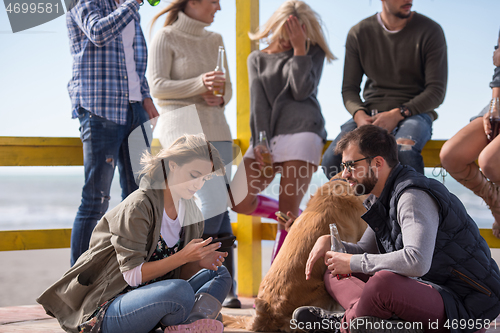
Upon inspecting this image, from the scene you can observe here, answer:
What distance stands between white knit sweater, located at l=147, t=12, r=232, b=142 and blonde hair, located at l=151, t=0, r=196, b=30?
0.23ft

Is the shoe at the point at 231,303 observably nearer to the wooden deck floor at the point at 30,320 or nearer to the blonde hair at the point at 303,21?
the wooden deck floor at the point at 30,320

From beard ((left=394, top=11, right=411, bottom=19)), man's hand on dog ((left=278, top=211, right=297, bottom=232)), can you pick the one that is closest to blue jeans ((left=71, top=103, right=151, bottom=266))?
man's hand on dog ((left=278, top=211, right=297, bottom=232))

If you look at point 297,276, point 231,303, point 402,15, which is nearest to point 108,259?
point 297,276

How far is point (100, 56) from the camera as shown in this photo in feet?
7.59

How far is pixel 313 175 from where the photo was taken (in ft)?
9.00

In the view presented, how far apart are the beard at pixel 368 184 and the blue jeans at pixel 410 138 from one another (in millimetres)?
713

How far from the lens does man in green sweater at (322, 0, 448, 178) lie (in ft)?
8.07

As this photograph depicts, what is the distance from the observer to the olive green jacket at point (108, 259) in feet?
5.21

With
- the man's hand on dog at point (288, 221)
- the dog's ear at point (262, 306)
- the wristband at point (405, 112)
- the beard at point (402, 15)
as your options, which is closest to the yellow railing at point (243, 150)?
the wristband at point (405, 112)

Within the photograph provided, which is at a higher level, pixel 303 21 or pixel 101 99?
pixel 303 21

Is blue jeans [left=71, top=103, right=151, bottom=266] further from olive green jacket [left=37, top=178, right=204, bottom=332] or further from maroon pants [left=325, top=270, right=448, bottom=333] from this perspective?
maroon pants [left=325, top=270, right=448, bottom=333]

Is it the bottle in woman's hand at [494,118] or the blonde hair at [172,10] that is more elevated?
the blonde hair at [172,10]

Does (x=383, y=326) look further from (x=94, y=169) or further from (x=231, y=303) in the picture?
(x=94, y=169)

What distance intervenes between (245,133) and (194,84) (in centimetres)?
73
